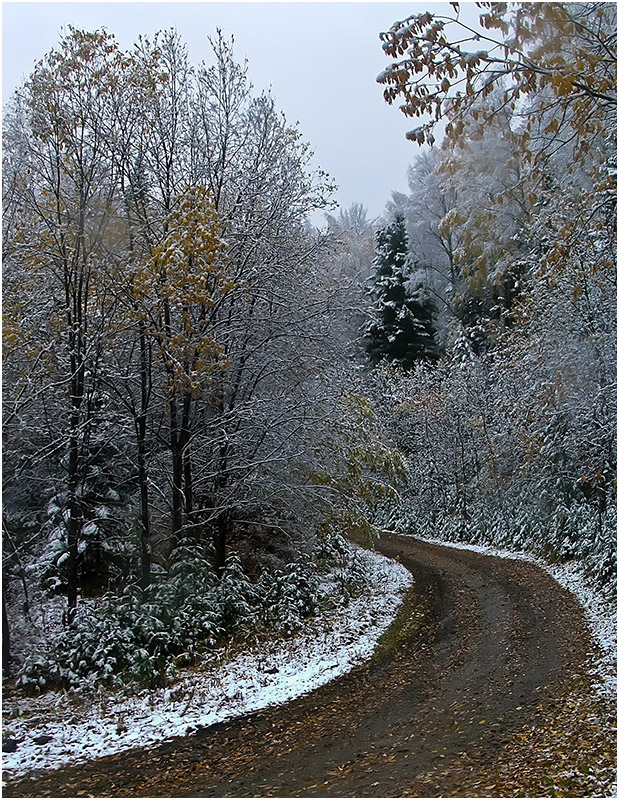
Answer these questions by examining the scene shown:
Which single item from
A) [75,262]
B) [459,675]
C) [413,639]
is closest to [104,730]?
[459,675]

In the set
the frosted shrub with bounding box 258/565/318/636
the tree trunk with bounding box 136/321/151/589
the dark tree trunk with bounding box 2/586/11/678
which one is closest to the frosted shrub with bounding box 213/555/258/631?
the frosted shrub with bounding box 258/565/318/636

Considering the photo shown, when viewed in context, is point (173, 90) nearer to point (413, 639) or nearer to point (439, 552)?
point (413, 639)

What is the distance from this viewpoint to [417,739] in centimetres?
621

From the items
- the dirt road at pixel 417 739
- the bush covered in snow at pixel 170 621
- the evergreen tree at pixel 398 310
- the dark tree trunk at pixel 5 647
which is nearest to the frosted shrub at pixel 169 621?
the bush covered in snow at pixel 170 621

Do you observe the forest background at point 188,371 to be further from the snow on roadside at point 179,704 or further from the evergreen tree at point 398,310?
the evergreen tree at point 398,310

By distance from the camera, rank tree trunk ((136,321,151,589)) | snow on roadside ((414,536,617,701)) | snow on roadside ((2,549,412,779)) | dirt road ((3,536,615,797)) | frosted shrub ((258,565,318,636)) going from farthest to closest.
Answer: frosted shrub ((258,565,318,636))
tree trunk ((136,321,151,589))
snow on roadside ((414,536,617,701))
snow on roadside ((2,549,412,779))
dirt road ((3,536,615,797))

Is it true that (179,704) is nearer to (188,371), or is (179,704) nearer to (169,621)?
(169,621)

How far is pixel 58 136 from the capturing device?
29.6 feet

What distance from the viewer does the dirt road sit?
17.4 feet

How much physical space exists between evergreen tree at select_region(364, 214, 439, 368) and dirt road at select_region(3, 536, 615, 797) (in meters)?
21.3

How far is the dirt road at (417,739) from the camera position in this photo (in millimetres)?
5305

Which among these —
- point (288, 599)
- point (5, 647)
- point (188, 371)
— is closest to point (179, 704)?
point (5, 647)

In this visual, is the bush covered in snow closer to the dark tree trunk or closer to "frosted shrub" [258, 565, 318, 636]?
"frosted shrub" [258, 565, 318, 636]

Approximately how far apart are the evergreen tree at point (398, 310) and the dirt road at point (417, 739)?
21.3 m
